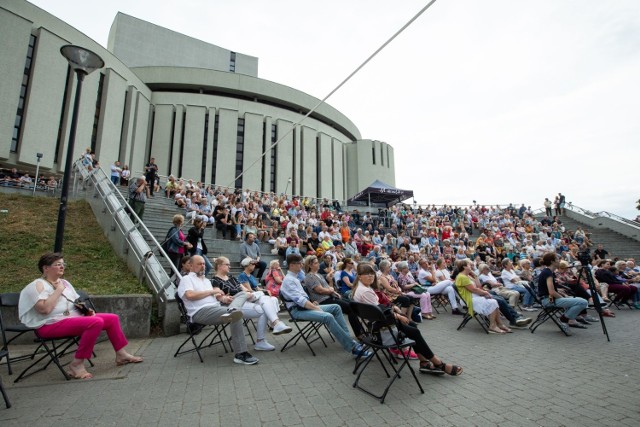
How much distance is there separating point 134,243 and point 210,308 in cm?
374

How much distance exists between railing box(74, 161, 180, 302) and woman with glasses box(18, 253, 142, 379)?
1.70 m

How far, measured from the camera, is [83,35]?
25.6 m

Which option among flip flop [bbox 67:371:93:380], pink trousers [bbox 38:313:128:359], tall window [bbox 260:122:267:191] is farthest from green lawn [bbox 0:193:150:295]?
tall window [bbox 260:122:267:191]

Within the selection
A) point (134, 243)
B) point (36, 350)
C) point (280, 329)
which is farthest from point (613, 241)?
point (36, 350)

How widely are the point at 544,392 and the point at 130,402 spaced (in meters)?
4.45

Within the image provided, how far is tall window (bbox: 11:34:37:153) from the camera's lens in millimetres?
21375

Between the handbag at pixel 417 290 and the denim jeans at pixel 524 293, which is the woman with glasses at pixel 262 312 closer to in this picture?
the handbag at pixel 417 290

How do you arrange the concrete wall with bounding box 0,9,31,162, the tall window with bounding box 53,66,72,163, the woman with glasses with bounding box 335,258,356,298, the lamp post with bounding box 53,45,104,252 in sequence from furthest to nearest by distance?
the tall window with bounding box 53,66,72,163 → the concrete wall with bounding box 0,9,31,162 → the woman with glasses with bounding box 335,258,356,298 → the lamp post with bounding box 53,45,104,252

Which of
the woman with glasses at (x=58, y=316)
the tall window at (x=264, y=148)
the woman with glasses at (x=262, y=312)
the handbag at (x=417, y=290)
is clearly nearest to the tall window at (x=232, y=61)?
the tall window at (x=264, y=148)

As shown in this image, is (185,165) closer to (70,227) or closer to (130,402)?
(70,227)

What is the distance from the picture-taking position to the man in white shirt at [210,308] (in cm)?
437

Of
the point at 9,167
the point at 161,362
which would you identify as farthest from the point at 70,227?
the point at 9,167

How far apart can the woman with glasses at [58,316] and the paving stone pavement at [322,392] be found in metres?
0.34

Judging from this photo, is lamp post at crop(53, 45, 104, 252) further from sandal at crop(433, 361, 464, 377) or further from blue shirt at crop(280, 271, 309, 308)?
sandal at crop(433, 361, 464, 377)
